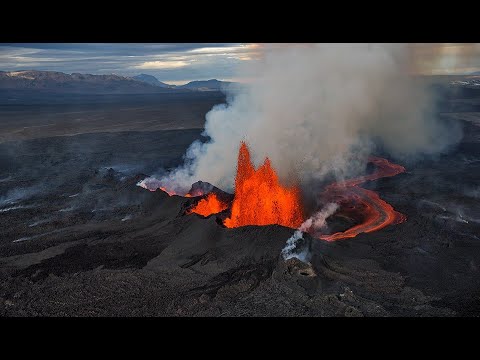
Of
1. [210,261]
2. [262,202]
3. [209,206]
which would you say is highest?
[262,202]

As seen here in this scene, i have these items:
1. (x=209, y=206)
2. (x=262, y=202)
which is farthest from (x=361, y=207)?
(x=209, y=206)

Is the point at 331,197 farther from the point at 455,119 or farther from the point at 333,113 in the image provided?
the point at 455,119

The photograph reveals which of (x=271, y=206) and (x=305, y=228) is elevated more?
(x=271, y=206)

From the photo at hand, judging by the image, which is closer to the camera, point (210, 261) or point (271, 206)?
point (210, 261)

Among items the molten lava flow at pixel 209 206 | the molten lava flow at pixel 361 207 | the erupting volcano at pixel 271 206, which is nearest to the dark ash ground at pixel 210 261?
the molten lava flow at pixel 209 206

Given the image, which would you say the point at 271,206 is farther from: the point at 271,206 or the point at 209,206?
the point at 209,206

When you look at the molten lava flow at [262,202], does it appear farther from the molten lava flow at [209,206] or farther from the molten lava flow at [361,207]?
the molten lava flow at [361,207]

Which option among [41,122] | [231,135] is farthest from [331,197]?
[41,122]
